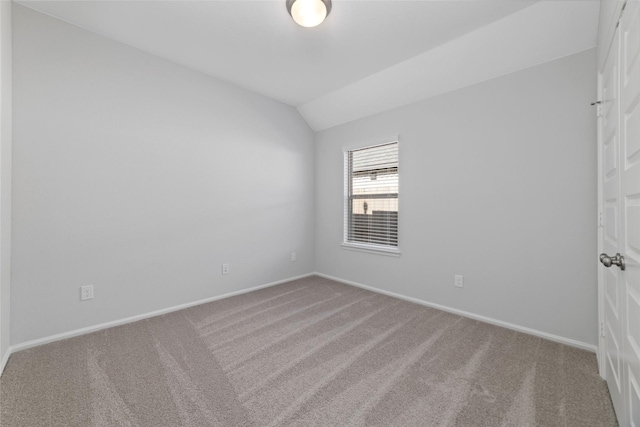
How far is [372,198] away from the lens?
12.2 feet

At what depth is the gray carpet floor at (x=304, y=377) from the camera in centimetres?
142

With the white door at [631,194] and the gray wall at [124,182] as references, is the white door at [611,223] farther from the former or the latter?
the gray wall at [124,182]

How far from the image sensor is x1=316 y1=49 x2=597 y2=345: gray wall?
2.13 meters

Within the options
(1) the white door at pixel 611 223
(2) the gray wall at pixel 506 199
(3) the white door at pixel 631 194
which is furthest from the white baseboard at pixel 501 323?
(3) the white door at pixel 631 194

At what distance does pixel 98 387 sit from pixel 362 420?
64.3 inches

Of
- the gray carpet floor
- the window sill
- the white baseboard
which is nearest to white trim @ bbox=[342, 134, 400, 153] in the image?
the window sill

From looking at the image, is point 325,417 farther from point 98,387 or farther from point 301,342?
point 98,387

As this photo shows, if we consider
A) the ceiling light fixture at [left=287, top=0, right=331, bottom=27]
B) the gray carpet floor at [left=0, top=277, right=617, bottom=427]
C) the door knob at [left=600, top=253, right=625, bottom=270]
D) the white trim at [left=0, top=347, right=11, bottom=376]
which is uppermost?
the ceiling light fixture at [left=287, top=0, right=331, bottom=27]

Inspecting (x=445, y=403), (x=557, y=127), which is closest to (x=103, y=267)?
(x=445, y=403)

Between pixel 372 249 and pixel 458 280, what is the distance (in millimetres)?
1125

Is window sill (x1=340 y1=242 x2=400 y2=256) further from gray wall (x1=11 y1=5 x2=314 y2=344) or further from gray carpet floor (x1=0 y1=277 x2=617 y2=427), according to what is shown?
gray wall (x1=11 y1=5 x2=314 y2=344)

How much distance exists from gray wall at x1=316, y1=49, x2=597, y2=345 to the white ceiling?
243mm

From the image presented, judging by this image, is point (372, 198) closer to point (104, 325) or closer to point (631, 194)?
point (631, 194)

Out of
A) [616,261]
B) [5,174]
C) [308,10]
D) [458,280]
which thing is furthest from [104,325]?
[616,261]
